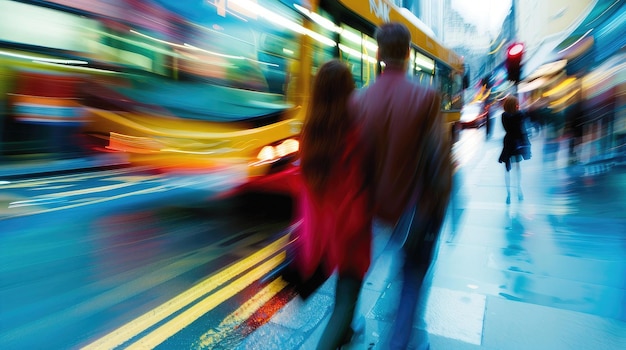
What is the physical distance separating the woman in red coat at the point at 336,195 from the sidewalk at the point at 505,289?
0.26 m

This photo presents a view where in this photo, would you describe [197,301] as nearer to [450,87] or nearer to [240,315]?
[240,315]

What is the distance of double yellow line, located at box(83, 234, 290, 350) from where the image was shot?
2730 mm

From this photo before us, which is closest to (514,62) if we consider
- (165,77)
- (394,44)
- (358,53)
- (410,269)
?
(358,53)

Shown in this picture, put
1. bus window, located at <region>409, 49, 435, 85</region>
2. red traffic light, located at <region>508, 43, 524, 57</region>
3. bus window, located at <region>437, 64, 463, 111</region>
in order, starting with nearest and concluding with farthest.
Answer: bus window, located at <region>409, 49, 435, 85</region> < bus window, located at <region>437, 64, 463, 111</region> < red traffic light, located at <region>508, 43, 524, 57</region>

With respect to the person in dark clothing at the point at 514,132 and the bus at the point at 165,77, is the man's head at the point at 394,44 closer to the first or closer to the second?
the bus at the point at 165,77

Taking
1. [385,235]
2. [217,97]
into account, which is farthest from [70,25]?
[385,235]

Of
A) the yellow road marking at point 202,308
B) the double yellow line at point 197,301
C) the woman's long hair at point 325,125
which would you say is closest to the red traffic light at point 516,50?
the double yellow line at point 197,301

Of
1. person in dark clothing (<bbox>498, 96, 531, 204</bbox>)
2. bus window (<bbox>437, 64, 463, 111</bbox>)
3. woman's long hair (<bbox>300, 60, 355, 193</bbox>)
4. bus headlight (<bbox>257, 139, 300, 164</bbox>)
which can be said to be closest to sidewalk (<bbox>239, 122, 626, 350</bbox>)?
woman's long hair (<bbox>300, 60, 355, 193</bbox>)

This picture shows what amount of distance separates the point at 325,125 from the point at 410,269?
88 cm

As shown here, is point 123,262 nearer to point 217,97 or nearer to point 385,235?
point 217,97

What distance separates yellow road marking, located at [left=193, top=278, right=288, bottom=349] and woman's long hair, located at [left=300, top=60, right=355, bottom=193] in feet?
4.59

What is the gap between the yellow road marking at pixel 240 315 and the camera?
272cm

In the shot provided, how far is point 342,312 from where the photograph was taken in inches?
80.4

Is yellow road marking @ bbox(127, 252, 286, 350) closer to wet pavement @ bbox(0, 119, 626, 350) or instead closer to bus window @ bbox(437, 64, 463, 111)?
wet pavement @ bbox(0, 119, 626, 350)
